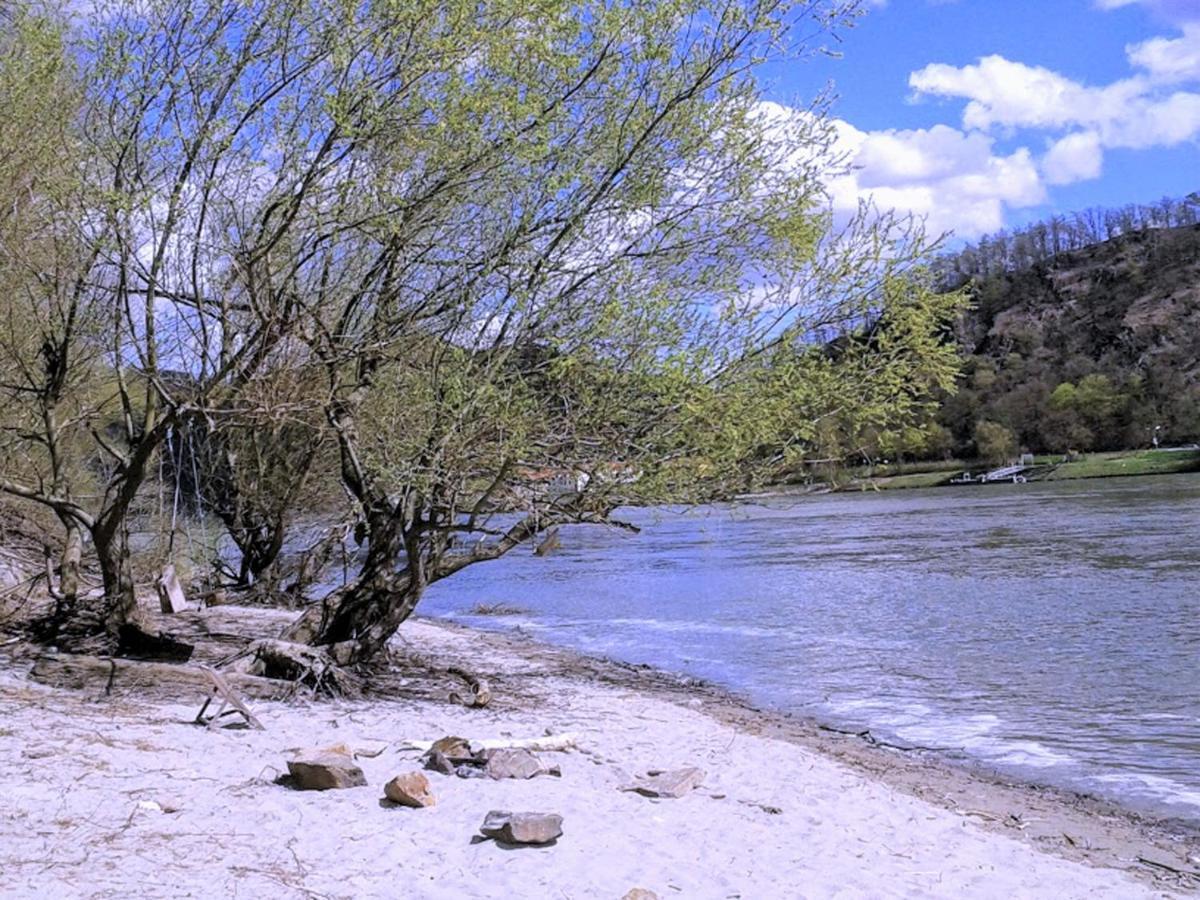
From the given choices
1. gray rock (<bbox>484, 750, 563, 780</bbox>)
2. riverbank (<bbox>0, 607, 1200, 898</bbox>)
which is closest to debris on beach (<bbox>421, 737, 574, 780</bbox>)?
gray rock (<bbox>484, 750, 563, 780</bbox>)

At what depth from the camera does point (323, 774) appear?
21.4 feet

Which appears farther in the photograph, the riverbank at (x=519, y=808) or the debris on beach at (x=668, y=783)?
the debris on beach at (x=668, y=783)

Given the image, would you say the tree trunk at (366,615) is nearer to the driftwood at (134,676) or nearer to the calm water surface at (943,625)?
the driftwood at (134,676)

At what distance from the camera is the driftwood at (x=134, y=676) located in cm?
979

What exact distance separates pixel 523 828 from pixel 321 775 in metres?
1.59

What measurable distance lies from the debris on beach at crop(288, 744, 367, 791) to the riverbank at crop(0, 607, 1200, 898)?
13cm

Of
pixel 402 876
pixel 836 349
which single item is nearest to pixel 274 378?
pixel 836 349

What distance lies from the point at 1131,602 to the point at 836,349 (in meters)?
11.6

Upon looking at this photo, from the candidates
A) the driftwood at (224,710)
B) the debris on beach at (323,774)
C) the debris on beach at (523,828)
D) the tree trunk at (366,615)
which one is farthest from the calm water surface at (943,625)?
the debris on beach at (523,828)

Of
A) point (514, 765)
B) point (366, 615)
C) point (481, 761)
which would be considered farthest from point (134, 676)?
point (514, 765)

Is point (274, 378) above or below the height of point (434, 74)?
below

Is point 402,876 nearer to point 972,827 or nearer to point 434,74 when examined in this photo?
point 972,827

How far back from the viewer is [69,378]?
39.6 ft

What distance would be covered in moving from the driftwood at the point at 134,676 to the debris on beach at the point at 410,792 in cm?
377
